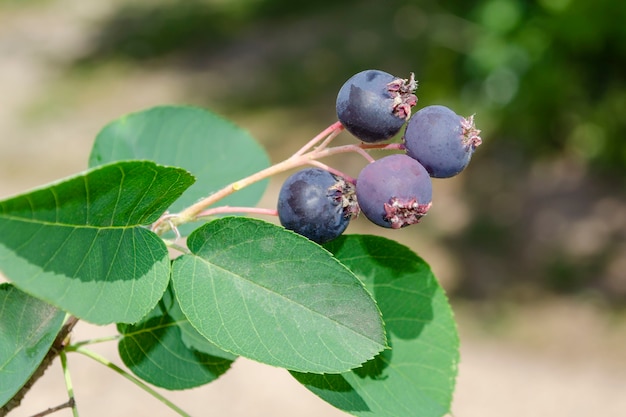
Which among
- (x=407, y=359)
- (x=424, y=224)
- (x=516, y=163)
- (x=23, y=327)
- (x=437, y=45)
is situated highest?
(x=437, y=45)

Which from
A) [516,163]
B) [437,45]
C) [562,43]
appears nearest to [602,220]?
[516,163]

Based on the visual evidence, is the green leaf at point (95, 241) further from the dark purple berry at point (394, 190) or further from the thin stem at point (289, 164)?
the dark purple berry at point (394, 190)

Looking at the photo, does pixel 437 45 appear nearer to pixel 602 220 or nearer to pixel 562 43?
pixel 562 43

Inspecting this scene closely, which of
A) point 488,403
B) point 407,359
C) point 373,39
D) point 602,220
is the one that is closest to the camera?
point 407,359

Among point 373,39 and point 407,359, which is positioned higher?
point 373,39

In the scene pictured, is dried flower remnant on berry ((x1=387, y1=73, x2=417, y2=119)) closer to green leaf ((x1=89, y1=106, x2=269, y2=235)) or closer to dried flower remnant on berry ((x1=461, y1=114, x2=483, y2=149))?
dried flower remnant on berry ((x1=461, y1=114, x2=483, y2=149))

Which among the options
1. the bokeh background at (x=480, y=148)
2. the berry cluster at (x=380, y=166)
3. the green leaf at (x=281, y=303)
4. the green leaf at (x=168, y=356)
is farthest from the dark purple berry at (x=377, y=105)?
the bokeh background at (x=480, y=148)

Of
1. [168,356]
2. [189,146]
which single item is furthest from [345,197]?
[189,146]
